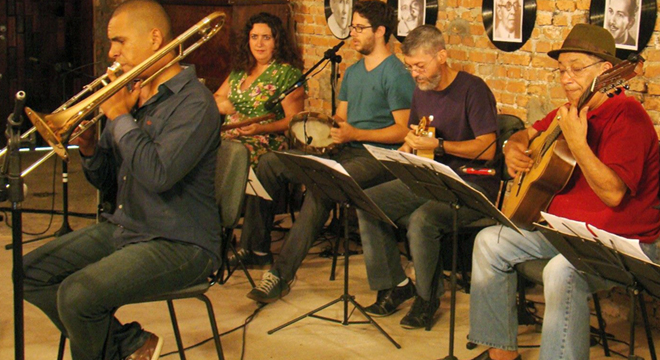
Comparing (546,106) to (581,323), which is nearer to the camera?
(581,323)

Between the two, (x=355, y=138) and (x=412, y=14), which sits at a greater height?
(x=412, y=14)

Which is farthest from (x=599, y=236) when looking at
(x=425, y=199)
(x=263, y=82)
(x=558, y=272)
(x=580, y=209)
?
(x=263, y=82)

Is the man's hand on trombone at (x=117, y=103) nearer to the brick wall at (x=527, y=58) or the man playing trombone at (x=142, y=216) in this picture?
the man playing trombone at (x=142, y=216)

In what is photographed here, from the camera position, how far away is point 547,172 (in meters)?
3.15

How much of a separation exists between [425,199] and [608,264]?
1.43m

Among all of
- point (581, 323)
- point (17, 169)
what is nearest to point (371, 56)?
point (581, 323)

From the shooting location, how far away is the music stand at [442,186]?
301 centimetres

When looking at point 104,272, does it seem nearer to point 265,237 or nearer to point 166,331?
point 166,331

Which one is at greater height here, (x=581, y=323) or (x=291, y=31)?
(x=291, y=31)

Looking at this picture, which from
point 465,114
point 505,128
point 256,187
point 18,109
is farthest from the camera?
point 256,187

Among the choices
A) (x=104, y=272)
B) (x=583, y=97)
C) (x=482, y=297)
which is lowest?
(x=482, y=297)

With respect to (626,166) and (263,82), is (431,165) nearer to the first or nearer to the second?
(626,166)

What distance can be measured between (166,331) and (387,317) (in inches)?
41.9

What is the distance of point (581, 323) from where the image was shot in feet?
9.80
